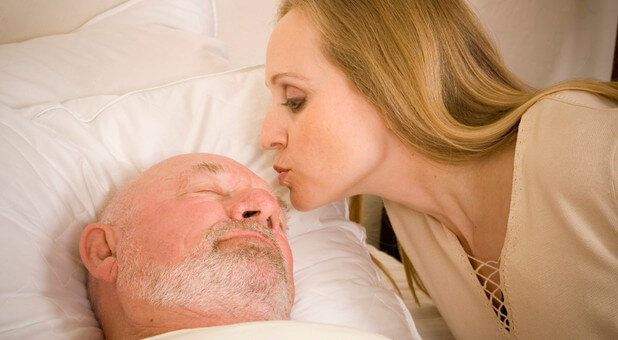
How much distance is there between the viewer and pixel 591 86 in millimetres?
985

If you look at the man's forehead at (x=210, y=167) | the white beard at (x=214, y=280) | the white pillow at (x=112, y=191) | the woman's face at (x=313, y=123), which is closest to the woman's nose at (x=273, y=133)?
the woman's face at (x=313, y=123)

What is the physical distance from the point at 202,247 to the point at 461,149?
0.62m

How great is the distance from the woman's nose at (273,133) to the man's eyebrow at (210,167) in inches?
8.6

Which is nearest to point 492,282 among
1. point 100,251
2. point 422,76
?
point 422,76

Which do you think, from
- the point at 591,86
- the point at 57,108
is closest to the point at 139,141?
the point at 57,108

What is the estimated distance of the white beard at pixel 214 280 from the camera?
2.50 ft

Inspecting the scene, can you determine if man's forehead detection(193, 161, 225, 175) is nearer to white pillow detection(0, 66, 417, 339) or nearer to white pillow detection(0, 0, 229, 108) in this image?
white pillow detection(0, 66, 417, 339)

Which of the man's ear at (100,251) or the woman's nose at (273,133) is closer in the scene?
the man's ear at (100,251)

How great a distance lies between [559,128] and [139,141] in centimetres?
90

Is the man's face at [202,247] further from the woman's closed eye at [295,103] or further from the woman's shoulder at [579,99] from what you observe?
the woman's shoulder at [579,99]

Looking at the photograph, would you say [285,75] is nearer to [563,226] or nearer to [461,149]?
[461,149]

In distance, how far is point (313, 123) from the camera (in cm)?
106

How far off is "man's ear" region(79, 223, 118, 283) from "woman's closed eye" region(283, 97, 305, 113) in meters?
0.49

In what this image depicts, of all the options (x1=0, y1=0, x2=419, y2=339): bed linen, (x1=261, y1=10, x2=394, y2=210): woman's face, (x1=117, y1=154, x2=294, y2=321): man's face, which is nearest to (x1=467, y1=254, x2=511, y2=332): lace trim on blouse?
(x1=0, y1=0, x2=419, y2=339): bed linen
